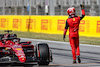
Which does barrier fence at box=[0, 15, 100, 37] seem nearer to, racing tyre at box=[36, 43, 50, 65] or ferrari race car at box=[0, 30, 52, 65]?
ferrari race car at box=[0, 30, 52, 65]

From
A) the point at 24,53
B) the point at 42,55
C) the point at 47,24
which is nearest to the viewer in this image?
the point at 42,55

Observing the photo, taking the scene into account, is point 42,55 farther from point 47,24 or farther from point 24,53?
point 47,24

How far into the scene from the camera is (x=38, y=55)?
7777 millimetres

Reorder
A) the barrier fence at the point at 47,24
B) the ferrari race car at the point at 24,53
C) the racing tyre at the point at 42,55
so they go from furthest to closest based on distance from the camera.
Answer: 1. the barrier fence at the point at 47,24
2. the racing tyre at the point at 42,55
3. the ferrari race car at the point at 24,53

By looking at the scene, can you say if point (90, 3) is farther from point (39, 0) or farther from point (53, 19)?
point (53, 19)

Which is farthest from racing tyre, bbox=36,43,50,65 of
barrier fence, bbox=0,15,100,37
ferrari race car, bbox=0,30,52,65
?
barrier fence, bbox=0,15,100,37

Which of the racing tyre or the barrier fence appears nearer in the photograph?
the racing tyre

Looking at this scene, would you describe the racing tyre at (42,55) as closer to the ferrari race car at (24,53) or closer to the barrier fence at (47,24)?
the ferrari race car at (24,53)

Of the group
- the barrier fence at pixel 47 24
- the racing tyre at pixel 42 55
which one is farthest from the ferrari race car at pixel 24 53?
the barrier fence at pixel 47 24

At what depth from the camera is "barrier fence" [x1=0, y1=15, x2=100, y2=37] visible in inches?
792

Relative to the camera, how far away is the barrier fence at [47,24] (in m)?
20.1

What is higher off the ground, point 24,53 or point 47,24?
point 47,24

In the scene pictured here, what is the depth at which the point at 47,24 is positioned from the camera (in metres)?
22.8

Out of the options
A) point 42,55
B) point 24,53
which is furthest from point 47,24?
point 42,55
